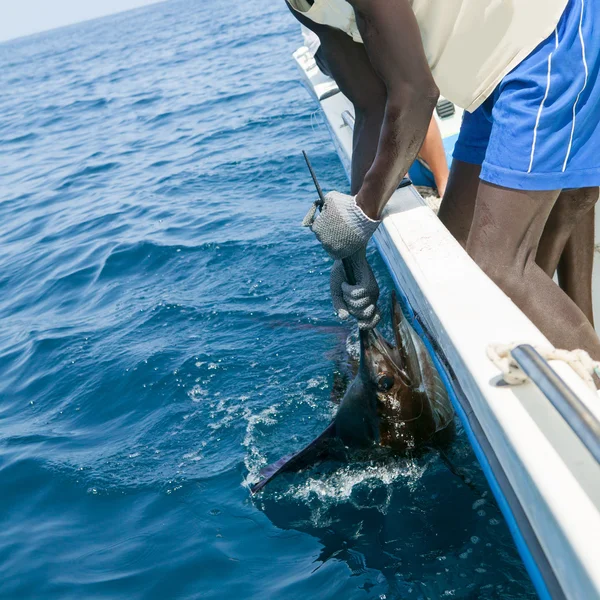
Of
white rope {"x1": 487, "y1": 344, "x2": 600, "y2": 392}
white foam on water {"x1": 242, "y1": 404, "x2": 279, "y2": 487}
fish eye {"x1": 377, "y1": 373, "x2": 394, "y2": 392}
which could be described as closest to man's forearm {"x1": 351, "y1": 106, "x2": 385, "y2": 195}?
fish eye {"x1": 377, "y1": 373, "x2": 394, "y2": 392}

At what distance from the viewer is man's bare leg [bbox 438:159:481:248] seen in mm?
2510

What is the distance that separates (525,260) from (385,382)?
3.10 feet

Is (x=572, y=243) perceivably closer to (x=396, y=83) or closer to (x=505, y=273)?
(x=505, y=273)

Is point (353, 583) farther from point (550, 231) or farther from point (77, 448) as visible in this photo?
point (77, 448)

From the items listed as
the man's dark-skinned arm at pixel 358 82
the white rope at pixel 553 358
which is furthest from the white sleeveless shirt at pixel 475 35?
the white rope at pixel 553 358

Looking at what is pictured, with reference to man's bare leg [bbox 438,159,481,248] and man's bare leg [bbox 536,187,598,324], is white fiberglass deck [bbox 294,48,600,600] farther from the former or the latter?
man's bare leg [bbox 536,187,598,324]

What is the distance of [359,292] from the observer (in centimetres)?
248

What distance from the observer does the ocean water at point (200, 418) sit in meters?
2.83

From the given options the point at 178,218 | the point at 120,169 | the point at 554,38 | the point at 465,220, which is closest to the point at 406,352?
the point at 465,220

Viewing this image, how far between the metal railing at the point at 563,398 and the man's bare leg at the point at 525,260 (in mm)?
607

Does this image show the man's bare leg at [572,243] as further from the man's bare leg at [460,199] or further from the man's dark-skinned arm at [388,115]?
the man's dark-skinned arm at [388,115]

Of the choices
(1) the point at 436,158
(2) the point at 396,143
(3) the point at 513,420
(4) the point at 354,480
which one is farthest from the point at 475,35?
(1) the point at 436,158

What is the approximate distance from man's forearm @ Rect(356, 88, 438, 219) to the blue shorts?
8.0 inches

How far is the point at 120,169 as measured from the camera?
35.3 ft
